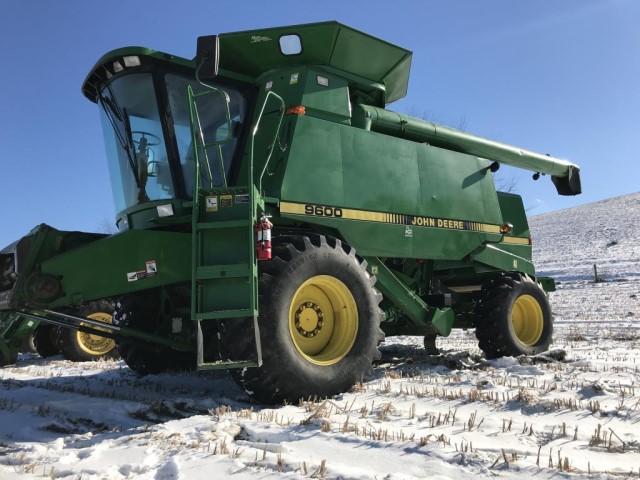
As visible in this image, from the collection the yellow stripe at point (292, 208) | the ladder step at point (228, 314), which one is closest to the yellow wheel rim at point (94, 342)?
the yellow stripe at point (292, 208)

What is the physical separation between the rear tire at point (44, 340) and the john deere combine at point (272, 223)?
403cm

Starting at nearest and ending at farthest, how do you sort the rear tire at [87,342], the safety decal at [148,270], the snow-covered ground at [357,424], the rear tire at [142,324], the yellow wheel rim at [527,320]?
the snow-covered ground at [357,424], the safety decal at [148,270], the rear tire at [142,324], the yellow wheel rim at [527,320], the rear tire at [87,342]

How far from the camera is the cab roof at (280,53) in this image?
16.1 ft

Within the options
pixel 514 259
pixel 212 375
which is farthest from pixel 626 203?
pixel 212 375

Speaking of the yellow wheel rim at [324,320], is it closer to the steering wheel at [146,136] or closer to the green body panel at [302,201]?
the green body panel at [302,201]

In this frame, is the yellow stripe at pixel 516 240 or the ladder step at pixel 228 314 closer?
the ladder step at pixel 228 314

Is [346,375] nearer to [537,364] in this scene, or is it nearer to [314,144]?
[314,144]

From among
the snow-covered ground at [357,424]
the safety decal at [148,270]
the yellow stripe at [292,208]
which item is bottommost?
the snow-covered ground at [357,424]

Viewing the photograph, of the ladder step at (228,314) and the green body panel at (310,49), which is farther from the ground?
the green body panel at (310,49)

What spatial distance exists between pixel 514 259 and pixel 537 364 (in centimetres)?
190

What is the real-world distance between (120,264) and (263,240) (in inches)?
49.7

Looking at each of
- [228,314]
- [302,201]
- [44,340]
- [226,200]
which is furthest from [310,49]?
[44,340]

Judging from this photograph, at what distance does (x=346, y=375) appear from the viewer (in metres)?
4.41

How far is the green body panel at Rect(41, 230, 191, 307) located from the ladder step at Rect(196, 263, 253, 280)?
489 mm
